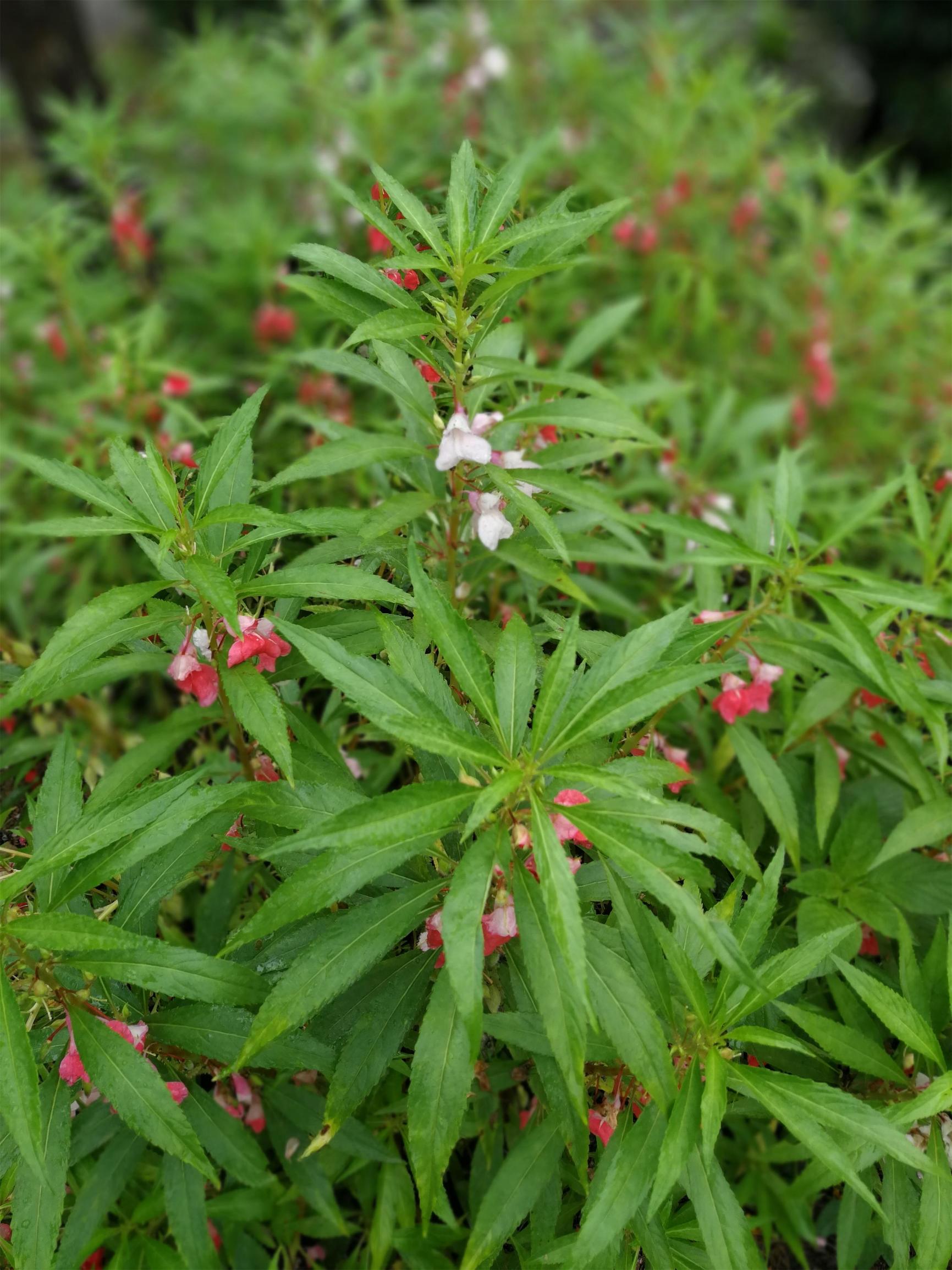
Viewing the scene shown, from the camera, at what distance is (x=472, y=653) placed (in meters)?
1.13

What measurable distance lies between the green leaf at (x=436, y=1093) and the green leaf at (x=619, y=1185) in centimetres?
19

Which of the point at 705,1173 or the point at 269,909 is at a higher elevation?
the point at 269,909

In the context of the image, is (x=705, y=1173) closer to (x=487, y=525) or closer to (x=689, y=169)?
(x=487, y=525)

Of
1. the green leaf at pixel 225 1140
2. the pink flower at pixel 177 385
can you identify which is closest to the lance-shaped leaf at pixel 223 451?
the green leaf at pixel 225 1140

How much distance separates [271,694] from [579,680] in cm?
44

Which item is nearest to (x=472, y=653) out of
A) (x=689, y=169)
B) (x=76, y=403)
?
(x=76, y=403)

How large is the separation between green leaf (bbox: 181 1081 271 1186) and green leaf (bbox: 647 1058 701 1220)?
0.60 metres

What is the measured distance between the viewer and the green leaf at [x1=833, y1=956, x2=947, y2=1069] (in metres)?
1.27

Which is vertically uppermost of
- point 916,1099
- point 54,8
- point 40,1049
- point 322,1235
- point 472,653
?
point 54,8

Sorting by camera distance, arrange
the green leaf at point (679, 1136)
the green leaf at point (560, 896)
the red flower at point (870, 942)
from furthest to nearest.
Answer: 1. the red flower at point (870, 942)
2. the green leaf at point (679, 1136)
3. the green leaf at point (560, 896)

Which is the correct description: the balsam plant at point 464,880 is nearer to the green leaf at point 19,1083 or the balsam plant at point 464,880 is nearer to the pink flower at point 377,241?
the green leaf at point 19,1083

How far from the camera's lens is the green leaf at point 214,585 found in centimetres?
110

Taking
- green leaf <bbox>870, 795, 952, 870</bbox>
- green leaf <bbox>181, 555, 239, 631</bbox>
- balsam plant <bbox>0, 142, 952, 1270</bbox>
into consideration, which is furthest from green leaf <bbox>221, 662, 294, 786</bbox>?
green leaf <bbox>870, 795, 952, 870</bbox>

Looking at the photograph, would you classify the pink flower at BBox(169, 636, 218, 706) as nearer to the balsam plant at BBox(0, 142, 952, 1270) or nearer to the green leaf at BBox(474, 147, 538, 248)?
the balsam plant at BBox(0, 142, 952, 1270)
